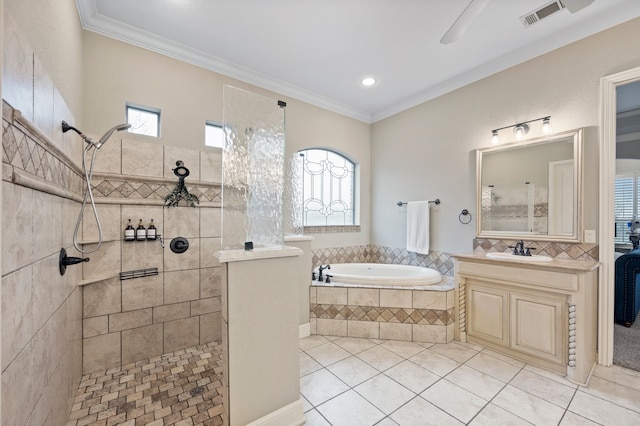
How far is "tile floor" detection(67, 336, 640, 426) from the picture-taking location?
1561mm

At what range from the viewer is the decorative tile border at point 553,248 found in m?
2.18

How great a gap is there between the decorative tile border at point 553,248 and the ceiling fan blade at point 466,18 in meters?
2.03

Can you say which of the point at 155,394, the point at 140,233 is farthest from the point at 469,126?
the point at 155,394

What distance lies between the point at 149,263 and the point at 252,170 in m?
1.48

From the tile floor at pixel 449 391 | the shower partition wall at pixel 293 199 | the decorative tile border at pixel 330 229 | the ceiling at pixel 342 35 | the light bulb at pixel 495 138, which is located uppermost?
the ceiling at pixel 342 35

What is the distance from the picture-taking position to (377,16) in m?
2.14

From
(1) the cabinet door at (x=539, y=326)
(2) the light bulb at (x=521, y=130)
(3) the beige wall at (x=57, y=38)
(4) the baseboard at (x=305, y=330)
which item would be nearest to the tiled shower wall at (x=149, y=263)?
(3) the beige wall at (x=57, y=38)

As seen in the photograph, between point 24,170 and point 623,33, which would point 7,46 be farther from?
point 623,33

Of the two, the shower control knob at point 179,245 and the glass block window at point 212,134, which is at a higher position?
the glass block window at point 212,134

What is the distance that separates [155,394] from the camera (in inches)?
70.2

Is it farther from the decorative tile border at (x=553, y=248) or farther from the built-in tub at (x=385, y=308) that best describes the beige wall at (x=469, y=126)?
the built-in tub at (x=385, y=308)

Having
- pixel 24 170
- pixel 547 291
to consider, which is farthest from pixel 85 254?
pixel 547 291

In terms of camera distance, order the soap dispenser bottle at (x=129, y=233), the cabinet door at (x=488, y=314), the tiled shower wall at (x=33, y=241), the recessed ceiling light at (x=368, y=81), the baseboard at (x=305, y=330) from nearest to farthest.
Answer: the tiled shower wall at (x=33, y=241)
the soap dispenser bottle at (x=129, y=233)
the cabinet door at (x=488, y=314)
the baseboard at (x=305, y=330)
the recessed ceiling light at (x=368, y=81)

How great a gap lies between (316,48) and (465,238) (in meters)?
2.63
